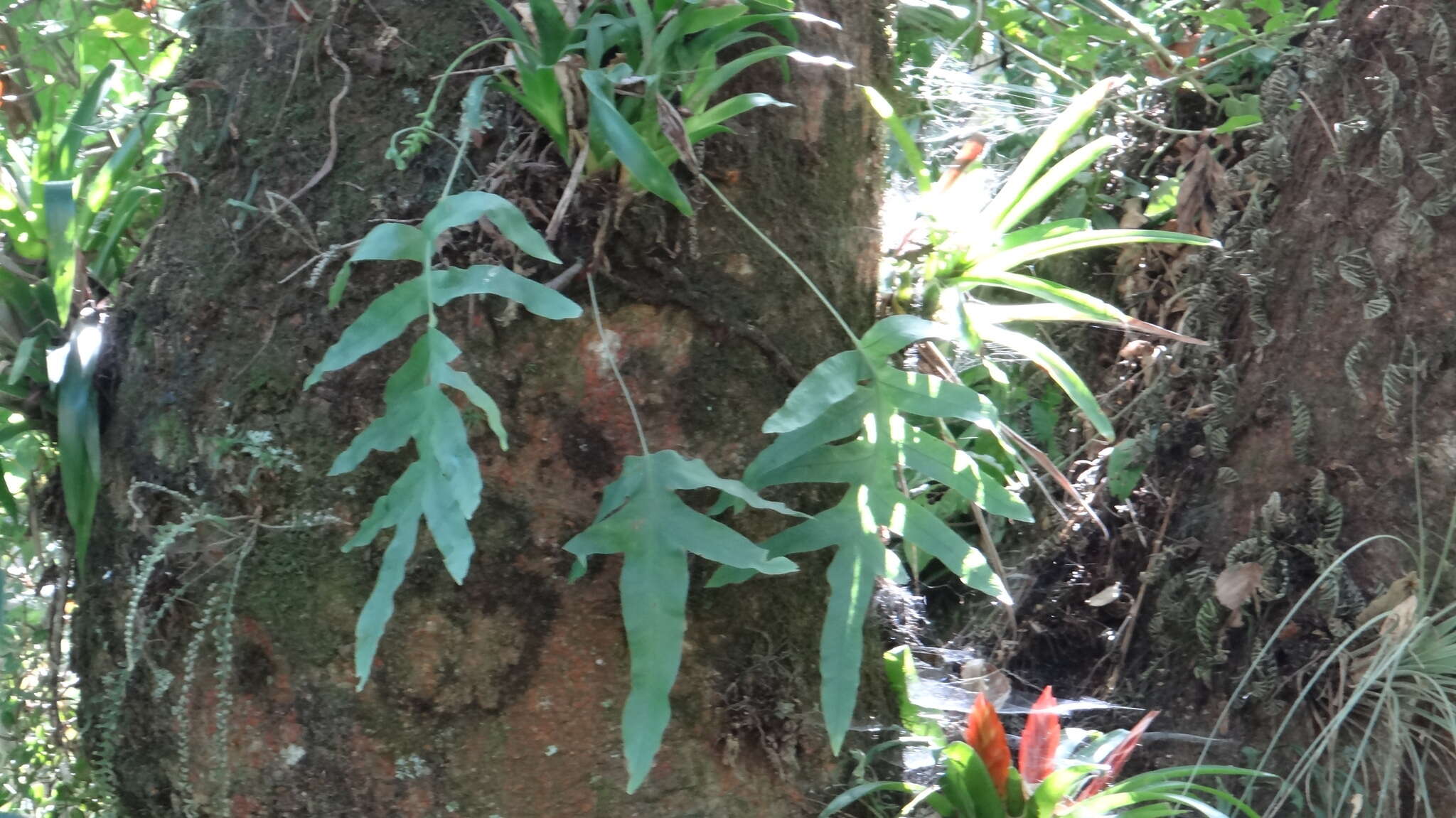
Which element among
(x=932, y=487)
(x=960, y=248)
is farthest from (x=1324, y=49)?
(x=932, y=487)

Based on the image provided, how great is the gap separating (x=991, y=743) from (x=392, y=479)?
75 centimetres

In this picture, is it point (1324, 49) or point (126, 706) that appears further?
point (1324, 49)

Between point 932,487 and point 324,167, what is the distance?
1.47m

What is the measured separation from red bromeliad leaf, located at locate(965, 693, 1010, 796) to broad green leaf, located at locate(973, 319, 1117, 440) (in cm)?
38

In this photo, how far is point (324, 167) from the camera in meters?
1.31

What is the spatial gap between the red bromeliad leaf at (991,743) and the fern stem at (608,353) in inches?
19.2

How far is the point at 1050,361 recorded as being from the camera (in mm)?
1370

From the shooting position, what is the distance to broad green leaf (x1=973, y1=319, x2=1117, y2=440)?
4.37 ft

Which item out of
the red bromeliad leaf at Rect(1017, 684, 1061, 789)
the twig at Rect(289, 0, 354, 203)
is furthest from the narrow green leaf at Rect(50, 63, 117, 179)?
the red bromeliad leaf at Rect(1017, 684, 1061, 789)

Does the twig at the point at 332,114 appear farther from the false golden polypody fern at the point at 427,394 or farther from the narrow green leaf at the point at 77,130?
the narrow green leaf at the point at 77,130

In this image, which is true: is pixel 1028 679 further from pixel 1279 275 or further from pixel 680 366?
pixel 680 366

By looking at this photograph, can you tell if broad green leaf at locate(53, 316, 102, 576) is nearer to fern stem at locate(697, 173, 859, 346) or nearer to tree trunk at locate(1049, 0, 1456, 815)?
fern stem at locate(697, 173, 859, 346)

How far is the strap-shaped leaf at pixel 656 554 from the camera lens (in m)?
1.02

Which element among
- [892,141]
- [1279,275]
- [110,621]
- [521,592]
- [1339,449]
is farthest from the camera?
[892,141]
